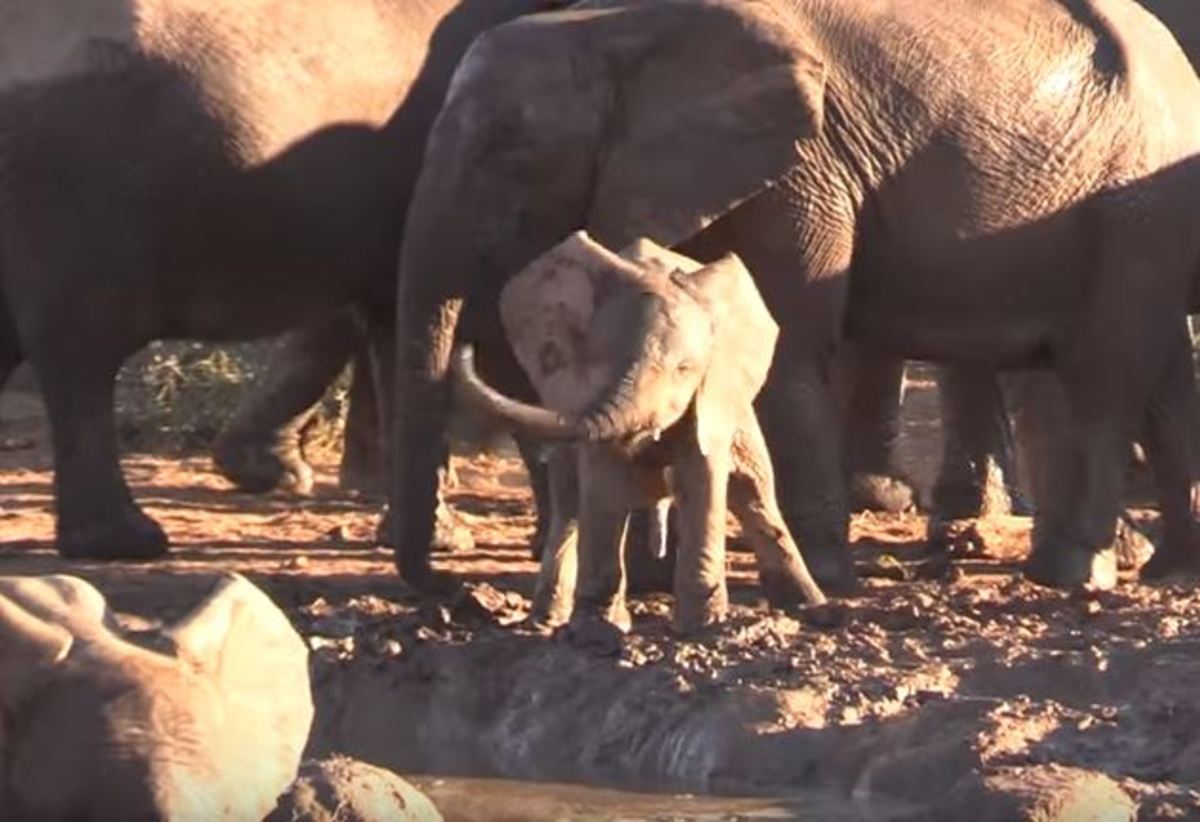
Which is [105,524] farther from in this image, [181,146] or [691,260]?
[691,260]

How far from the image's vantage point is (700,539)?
1101 centimetres

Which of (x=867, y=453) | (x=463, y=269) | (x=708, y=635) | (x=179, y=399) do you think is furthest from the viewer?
(x=179, y=399)

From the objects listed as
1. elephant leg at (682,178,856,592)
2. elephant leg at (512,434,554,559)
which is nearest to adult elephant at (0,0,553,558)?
elephant leg at (512,434,554,559)

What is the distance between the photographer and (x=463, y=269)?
11.8 m

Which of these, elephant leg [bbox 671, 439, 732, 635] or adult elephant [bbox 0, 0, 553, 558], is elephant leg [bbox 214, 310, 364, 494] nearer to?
adult elephant [bbox 0, 0, 553, 558]

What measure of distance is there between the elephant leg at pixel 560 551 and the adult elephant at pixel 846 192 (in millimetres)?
624

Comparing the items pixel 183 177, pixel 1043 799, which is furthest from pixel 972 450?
pixel 1043 799

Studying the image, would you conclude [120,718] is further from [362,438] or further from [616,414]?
[362,438]

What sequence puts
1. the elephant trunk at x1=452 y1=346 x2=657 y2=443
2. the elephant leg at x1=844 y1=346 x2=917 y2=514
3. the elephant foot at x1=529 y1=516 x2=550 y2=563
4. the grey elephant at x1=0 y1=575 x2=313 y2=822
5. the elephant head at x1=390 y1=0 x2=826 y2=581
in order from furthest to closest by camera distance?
the elephant leg at x1=844 y1=346 x2=917 y2=514, the elephant foot at x1=529 y1=516 x2=550 y2=563, the elephant head at x1=390 y1=0 x2=826 y2=581, the elephant trunk at x1=452 y1=346 x2=657 y2=443, the grey elephant at x1=0 y1=575 x2=313 y2=822

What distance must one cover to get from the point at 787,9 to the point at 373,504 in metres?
2.77

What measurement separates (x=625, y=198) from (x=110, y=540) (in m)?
1.84

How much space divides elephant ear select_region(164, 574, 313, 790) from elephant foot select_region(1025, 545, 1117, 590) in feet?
12.3

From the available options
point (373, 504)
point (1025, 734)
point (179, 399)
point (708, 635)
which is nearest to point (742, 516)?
point (708, 635)

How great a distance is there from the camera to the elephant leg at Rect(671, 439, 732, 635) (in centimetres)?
1093
